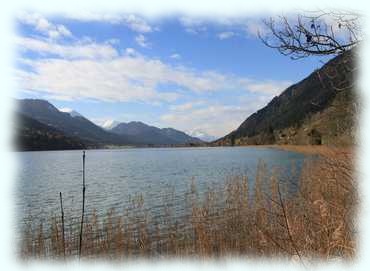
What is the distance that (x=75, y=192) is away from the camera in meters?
27.8

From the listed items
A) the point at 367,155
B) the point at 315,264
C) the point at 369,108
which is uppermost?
the point at 369,108

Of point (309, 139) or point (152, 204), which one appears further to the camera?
point (309, 139)

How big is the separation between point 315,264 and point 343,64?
256 cm

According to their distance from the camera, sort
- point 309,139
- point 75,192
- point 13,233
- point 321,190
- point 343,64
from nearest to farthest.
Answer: point 343,64, point 321,190, point 13,233, point 75,192, point 309,139

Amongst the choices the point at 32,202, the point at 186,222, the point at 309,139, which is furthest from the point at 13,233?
the point at 309,139

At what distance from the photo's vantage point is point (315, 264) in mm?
4922

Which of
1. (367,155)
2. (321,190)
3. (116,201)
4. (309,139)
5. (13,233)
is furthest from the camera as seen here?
(309,139)

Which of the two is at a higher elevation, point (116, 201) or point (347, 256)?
point (347, 256)

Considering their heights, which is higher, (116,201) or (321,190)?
(321,190)

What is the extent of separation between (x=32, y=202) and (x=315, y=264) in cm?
2176

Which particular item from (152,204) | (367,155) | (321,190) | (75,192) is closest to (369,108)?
(367,155)

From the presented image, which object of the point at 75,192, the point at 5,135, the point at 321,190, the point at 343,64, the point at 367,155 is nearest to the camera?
the point at 343,64

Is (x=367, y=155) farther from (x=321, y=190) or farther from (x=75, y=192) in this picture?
(x=75, y=192)

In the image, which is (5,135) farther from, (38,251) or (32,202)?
(32,202)
